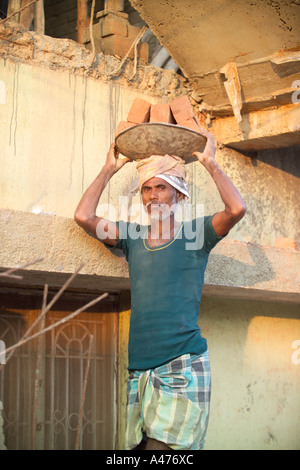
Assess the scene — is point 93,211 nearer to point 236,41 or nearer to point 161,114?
point 161,114

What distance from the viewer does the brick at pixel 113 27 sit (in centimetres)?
514

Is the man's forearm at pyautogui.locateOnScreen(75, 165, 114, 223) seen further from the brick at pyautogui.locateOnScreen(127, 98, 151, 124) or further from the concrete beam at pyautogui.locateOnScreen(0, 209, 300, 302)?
the brick at pyautogui.locateOnScreen(127, 98, 151, 124)

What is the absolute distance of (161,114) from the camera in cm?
379

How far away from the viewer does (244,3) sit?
14.3ft

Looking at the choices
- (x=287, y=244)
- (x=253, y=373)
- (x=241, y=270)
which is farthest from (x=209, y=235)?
(x=253, y=373)

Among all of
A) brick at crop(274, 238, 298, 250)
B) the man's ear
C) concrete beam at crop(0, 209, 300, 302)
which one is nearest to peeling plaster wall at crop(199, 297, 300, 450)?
concrete beam at crop(0, 209, 300, 302)

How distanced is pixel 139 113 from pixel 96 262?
89cm

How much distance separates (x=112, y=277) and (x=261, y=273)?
1118 millimetres

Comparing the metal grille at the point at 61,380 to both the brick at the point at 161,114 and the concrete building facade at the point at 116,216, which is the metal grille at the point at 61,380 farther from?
the brick at the point at 161,114

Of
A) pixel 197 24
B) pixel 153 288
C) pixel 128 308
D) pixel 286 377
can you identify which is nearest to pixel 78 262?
pixel 153 288

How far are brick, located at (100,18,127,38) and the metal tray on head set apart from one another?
5.37ft

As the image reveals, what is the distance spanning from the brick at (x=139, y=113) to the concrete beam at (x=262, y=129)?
1.49 metres
